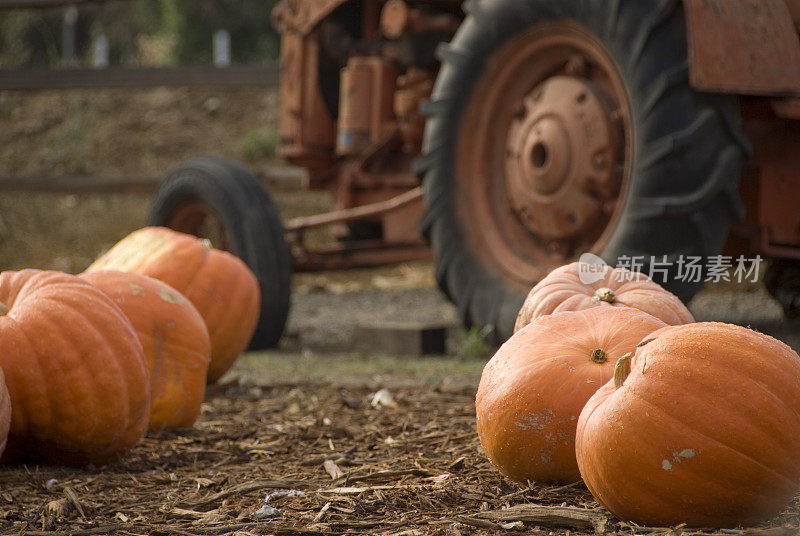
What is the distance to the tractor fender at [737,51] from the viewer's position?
11.5 ft

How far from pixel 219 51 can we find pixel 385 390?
1201 centimetres

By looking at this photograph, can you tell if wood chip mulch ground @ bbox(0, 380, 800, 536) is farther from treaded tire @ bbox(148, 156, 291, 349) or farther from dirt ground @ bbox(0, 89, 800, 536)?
treaded tire @ bbox(148, 156, 291, 349)

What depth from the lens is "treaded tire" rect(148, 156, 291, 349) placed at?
17.2 feet

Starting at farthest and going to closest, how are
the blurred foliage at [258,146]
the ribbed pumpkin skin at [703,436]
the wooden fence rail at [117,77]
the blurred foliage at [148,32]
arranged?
the blurred foliage at [148,32] < the blurred foliage at [258,146] < the wooden fence rail at [117,77] < the ribbed pumpkin skin at [703,436]

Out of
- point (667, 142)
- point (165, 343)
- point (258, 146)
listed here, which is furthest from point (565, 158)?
point (258, 146)

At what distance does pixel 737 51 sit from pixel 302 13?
11.5 ft

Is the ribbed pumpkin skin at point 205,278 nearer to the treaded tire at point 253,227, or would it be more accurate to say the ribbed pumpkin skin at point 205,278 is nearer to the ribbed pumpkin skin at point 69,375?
the treaded tire at point 253,227

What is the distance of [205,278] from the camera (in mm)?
4039

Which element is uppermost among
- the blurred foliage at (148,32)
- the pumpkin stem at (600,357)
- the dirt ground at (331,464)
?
the blurred foliage at (148,32)

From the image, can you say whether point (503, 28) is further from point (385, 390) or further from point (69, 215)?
point (69, 215)

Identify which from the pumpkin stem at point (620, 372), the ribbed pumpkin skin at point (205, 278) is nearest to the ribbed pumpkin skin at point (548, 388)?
the pumpkin stem at point (620, 372)

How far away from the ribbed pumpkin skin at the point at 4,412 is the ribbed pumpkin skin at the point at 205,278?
160 cm

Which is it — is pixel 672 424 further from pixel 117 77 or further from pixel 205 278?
pixel 117 77

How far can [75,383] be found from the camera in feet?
8.29
